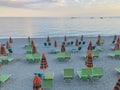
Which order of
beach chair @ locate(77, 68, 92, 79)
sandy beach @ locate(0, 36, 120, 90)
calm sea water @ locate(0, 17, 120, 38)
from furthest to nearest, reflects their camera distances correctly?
calm sea water @ locate(0, 17, 120, 38) < beach chair @ locate(77, 68, 92, 79) < sandy beach @ locate(0, 36, 120, 90)

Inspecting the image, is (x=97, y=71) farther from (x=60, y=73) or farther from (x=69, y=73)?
(x=60, y=73)

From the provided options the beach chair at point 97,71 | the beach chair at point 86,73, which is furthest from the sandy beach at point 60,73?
the beach chair at point 97,71

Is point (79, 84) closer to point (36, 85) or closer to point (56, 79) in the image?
point (56, 79)

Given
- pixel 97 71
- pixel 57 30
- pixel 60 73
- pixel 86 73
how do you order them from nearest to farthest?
pixel 86 73
pixel 97 71
pixel 60 73
pixel 57 30

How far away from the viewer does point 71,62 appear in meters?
16.9

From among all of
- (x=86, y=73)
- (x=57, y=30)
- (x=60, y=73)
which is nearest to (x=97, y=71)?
(x=86, y=73)

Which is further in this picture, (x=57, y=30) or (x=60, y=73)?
(x=57, y=30)

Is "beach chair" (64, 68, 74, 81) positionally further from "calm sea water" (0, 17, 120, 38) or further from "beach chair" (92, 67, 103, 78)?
"calm sea water" (0, 17, 120, 38)

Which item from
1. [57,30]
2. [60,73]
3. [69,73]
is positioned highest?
[69,73]

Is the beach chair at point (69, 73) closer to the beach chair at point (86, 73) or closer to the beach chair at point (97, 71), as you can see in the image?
the beach chair at point (86, 73)

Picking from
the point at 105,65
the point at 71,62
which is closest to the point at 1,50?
the point at 71,62

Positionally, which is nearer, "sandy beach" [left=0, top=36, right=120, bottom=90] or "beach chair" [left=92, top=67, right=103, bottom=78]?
"sandy beach" [left=0, top=36, right=120, bottom=90]

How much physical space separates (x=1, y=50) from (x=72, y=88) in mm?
8107

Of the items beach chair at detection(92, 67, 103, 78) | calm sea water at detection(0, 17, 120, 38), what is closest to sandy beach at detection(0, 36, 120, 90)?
beach chair at detection(92, 67, 103, 78)
